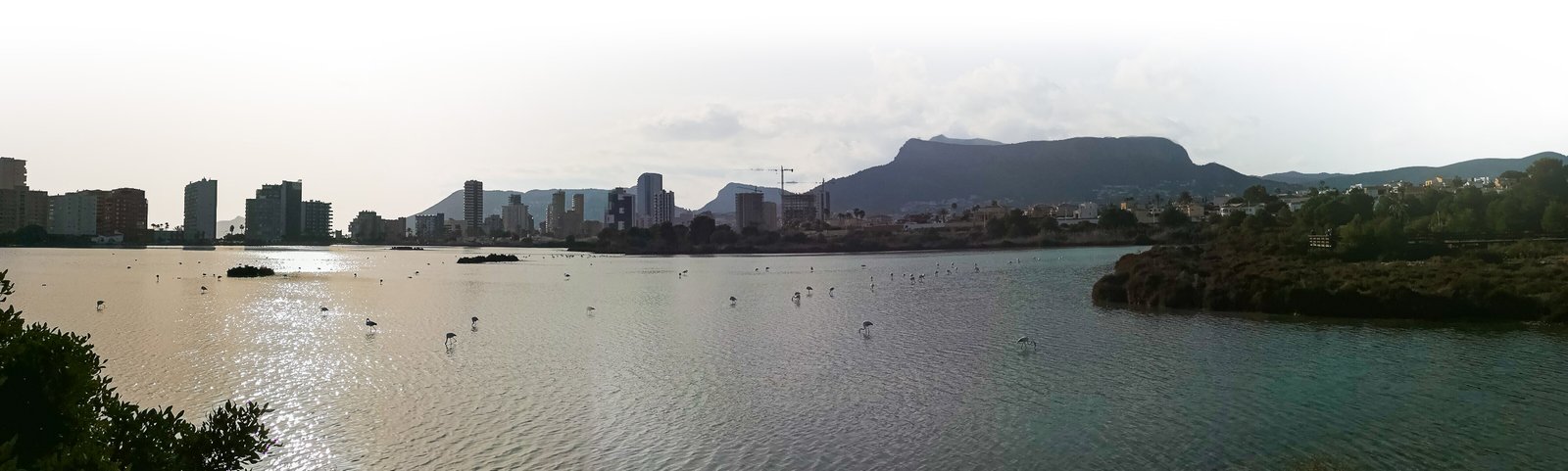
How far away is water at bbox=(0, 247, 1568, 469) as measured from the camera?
20.4m

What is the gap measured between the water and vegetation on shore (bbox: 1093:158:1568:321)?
3897 mm

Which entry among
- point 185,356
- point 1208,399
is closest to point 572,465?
point 1208,399

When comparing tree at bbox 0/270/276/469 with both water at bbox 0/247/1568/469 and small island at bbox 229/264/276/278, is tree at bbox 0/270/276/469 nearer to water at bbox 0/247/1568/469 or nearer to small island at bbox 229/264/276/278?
water at bbox 0/247/1568/469

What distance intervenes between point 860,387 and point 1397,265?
4882 centimetres

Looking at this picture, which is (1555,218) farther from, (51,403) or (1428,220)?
(51,403)

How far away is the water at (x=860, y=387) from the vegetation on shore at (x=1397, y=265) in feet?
12.8

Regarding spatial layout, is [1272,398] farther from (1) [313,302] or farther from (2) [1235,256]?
(1) [313,302]

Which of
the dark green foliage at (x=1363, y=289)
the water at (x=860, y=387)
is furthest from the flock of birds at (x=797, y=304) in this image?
the dark green foliage at (x=1363, y=289)

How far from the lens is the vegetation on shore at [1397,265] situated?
147ft

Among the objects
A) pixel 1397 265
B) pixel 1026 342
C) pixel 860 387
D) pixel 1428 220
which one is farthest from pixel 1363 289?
pixel 1428 220

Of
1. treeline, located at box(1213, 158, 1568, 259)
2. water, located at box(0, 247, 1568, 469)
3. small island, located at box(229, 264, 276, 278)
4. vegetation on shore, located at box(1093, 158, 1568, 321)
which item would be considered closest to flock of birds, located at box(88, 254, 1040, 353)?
water, located at box(0, 247, 1568, 469)

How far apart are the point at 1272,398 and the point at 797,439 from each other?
14.7m

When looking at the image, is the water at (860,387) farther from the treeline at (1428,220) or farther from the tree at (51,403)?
the treeline at (1428,220)

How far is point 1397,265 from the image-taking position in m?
Answer: 58.0
